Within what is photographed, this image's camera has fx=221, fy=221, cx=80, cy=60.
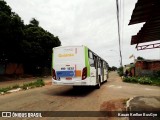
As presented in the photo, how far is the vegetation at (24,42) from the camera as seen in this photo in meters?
30.3

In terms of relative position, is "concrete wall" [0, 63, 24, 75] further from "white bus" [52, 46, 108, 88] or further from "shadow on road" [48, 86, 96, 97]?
"white bus" [52, 46, 108, 88]

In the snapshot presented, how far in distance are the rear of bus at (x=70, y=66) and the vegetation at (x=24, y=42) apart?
1712 centimetres

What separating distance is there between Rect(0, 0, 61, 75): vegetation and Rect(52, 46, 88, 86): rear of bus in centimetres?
1712

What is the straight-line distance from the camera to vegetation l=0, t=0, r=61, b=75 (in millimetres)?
30336

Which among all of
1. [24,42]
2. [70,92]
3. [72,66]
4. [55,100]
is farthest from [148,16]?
[24,42]

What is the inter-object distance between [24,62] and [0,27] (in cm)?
1919

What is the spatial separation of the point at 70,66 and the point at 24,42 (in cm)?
2465

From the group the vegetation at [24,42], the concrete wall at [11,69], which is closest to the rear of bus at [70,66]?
the vegetation at [24,42]

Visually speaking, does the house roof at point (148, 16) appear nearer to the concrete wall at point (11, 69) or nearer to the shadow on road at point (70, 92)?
the shadow on road at point (70, 92)

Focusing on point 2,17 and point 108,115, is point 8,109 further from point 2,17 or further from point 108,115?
point 2,17

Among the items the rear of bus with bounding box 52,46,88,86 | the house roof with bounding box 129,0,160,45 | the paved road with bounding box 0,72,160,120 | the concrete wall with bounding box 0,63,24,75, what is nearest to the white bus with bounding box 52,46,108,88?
the rear of bus with bounding box 52,46,88,86

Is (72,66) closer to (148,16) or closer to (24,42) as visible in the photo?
(148,16)

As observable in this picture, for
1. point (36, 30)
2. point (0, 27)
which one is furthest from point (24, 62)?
point (0, 27)

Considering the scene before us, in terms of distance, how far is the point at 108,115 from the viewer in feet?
28.0
